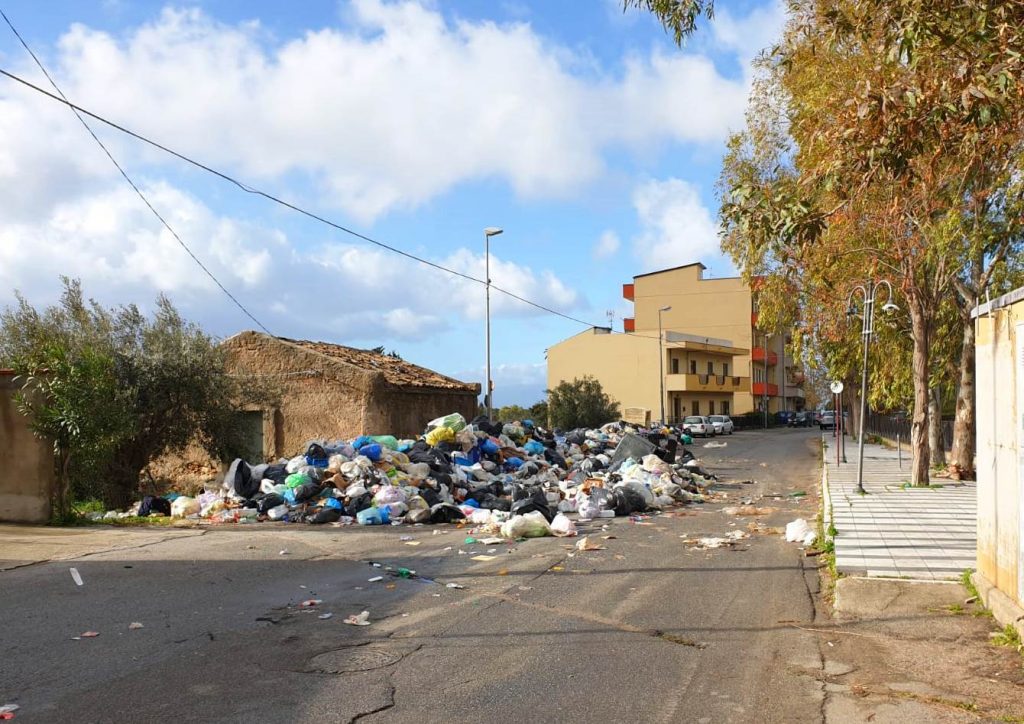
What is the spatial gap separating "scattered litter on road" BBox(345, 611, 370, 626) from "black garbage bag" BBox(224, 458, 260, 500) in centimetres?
846

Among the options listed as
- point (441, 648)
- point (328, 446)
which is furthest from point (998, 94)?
point (328, 446)

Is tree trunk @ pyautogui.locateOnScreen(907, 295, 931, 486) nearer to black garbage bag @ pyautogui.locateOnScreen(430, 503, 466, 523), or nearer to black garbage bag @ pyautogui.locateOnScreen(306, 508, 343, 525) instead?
black garbage bag @ pyautogui.locateOnScreen(430, 503, 466, 523)

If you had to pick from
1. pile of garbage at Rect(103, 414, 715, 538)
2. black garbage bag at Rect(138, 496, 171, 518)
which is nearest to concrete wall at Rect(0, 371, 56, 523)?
black garbage bag at Rect(138, 496, 171, 518)

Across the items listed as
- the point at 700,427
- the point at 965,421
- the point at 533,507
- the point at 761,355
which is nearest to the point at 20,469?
the point at 533,507

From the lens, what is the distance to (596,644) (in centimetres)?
620

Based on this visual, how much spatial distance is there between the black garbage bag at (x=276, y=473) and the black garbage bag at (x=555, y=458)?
7.41m

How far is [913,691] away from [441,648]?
9.89 feet

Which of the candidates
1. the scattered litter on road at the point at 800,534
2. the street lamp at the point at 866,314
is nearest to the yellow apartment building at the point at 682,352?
the street lamp at the point at 866,314

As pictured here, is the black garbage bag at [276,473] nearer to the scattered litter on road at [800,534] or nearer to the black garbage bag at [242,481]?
the black garbage bag at [242,481]

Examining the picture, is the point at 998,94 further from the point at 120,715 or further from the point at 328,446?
the point at 328,446

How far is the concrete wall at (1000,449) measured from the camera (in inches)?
243

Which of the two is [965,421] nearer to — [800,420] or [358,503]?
[358,503]

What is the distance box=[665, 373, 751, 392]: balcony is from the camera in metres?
67.6

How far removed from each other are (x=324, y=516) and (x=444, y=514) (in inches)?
74.2
